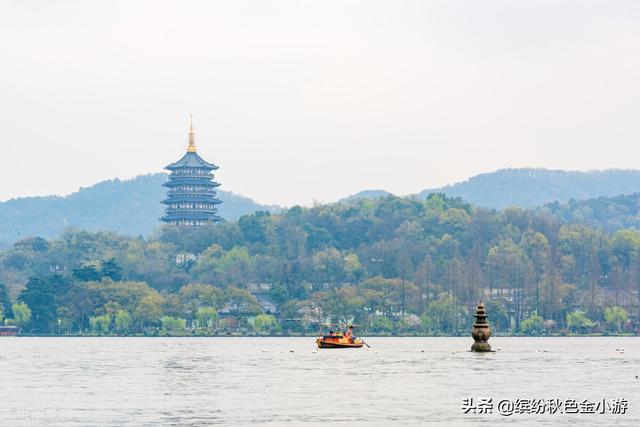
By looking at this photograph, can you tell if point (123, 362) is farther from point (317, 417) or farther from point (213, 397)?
point (317, 417)

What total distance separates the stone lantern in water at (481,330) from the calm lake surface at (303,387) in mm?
1590

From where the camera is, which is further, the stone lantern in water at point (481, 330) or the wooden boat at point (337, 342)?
the wooden boat at point (337, 342)

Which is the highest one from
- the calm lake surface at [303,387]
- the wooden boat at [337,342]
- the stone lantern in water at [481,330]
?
the stone lantern in water at [481,330]

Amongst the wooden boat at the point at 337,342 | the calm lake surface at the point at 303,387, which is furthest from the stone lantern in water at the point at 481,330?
the wooden boat at the point at 337,342

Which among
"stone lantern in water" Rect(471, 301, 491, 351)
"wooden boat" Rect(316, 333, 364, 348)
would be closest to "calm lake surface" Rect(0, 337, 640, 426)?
"stone lantern in water" Rect(471, 301, 491, 351)

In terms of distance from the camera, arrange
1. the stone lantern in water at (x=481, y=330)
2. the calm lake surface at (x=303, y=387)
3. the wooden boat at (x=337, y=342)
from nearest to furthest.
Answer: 1. the calm lake surface at (x=303, y=387)
2. the stone lantern in water at (x=481, y=330)
3. the wooden boat at (x=337, y=342)

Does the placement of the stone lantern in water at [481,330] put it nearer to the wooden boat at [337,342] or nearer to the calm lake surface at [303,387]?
the calm lake surface at [303,387]

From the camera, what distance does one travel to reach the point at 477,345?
399ft

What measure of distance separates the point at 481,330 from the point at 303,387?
3560cm

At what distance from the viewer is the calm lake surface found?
6122 centimetres

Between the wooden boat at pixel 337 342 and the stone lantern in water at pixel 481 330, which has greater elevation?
the stone lantern in water at pixel 481 330

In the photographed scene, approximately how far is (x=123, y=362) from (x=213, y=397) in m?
41.2

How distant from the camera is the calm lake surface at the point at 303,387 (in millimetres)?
61219

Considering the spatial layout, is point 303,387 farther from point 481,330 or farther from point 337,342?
point 337,342
